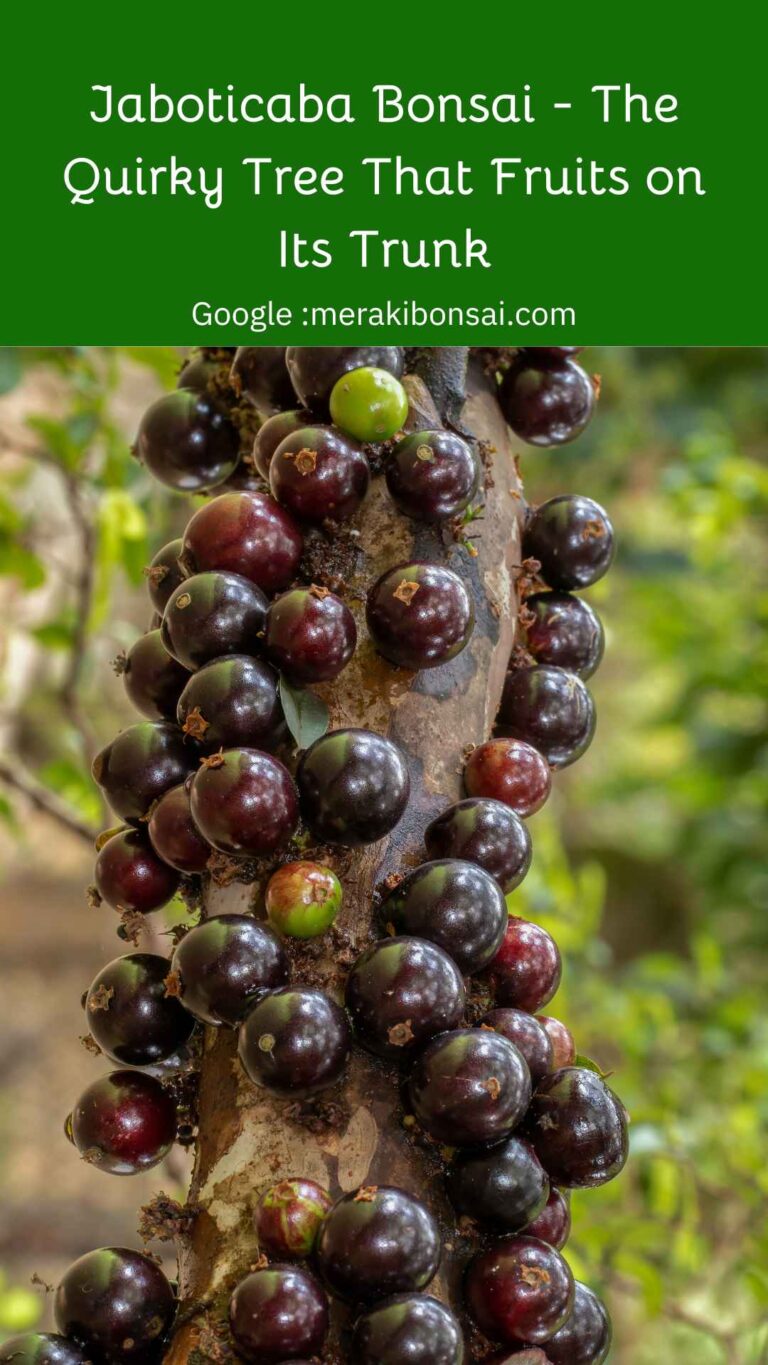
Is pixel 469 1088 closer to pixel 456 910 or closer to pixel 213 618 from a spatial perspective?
pixel 456 910

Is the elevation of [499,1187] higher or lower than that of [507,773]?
lower

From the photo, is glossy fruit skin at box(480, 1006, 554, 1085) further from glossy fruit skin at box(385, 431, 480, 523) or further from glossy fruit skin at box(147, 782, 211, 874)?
glossy fruit skin at box(385, 431, 480, 523)

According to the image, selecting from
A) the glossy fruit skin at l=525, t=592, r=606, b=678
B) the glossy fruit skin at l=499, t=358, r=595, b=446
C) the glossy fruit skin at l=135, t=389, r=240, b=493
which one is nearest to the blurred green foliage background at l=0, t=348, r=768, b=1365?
the glossy fruit skin at l=135, t=389, r=240, b=493

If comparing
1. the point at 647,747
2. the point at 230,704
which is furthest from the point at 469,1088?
the point at 647,747

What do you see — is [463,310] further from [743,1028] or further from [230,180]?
[743,1028]

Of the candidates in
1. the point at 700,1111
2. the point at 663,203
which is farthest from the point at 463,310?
the point at 700,1111

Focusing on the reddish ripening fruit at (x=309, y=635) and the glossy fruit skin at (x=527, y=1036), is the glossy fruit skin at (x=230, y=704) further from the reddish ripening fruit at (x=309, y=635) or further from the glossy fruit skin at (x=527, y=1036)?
the glossy fruit skin at (x=527, y=1036)
